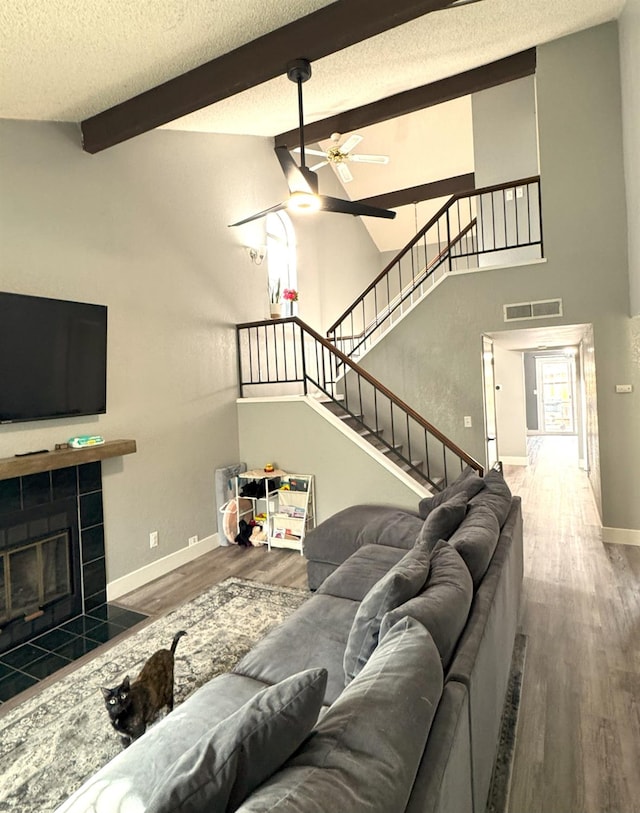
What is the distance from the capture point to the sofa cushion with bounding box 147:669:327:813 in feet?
2.77

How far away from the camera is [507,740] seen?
2.08 meters

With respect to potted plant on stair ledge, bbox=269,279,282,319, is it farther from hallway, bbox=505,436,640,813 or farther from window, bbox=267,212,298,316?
hallway, bbox=505,436,640,813

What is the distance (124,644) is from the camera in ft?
9.74

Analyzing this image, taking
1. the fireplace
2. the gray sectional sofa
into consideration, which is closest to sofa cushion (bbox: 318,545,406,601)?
the gray sectional sofa

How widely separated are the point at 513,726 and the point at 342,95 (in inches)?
208

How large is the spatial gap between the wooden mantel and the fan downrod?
2.88 metres

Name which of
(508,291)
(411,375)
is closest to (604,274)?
(508,291)

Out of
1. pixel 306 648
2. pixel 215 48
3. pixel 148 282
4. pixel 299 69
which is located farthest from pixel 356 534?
pixel 215 48

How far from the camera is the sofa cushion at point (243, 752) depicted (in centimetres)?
85

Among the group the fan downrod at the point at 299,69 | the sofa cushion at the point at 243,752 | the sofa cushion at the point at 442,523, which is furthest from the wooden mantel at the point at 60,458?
the fan downrod at the point at 299,69

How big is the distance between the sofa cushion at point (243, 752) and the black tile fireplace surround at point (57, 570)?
2.31 meters

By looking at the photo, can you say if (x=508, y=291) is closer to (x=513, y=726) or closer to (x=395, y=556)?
(x=395, y=556)

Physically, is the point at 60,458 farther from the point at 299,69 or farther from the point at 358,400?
the point at 358,400

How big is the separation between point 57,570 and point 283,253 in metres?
5.11
